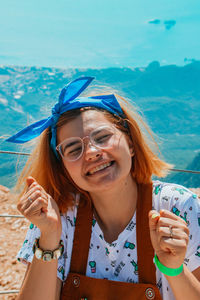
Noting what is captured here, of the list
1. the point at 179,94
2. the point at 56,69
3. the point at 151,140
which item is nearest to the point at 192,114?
the point at 179,94

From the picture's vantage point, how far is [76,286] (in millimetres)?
1132

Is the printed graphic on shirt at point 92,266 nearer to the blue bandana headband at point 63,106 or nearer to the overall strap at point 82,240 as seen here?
the overall strap at point 82,240

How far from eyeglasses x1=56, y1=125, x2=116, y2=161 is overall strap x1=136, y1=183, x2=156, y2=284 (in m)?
0.28

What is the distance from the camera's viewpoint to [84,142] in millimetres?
1130

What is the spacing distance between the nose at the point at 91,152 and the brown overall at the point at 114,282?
28 cm

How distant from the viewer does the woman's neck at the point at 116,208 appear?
122 centimetres

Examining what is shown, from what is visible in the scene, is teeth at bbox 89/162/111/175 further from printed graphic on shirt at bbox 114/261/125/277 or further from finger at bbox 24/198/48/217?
printed graphic on shirt at bbox 114/261/125/277

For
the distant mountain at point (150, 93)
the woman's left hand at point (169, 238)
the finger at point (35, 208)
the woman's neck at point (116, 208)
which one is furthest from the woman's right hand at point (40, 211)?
the distant mountain at point (150, 93)

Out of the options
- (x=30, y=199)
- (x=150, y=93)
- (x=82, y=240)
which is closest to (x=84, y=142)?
(x=30, y=199)

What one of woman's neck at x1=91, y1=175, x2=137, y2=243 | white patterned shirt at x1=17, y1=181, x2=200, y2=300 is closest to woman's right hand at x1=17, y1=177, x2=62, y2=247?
white patterned shirt at x1=17, y1=181, x2=200, y2=300

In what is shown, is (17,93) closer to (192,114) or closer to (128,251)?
(192,114)

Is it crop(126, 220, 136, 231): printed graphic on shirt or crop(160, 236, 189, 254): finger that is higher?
crop(160, 236, 189, 254): finger

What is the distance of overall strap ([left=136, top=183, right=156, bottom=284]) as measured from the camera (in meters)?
1.08

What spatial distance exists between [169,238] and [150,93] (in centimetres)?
8508
